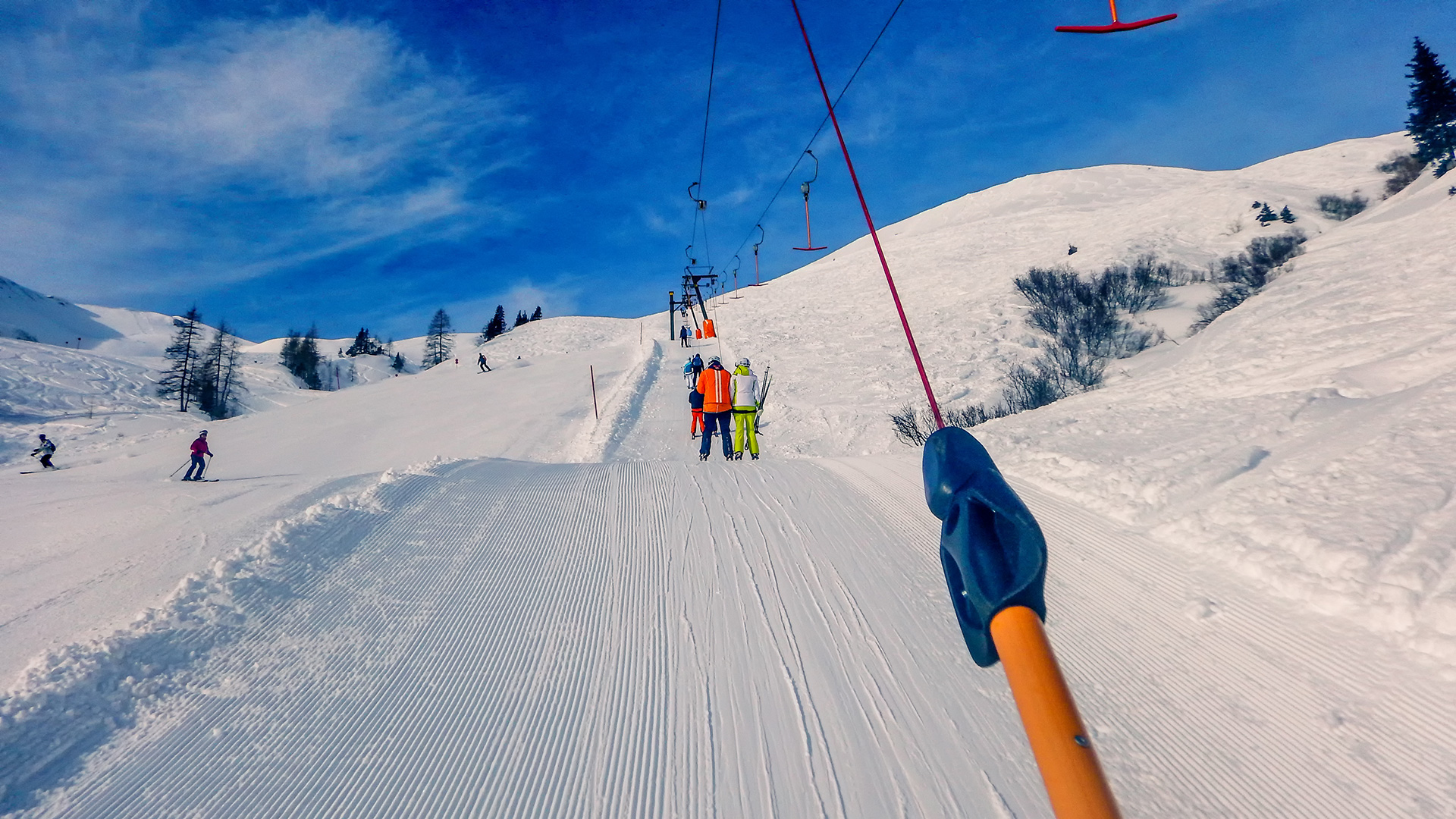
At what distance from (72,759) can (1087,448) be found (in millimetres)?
8245

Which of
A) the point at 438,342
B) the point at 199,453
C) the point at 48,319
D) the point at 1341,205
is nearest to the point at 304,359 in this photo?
the point at 438,342

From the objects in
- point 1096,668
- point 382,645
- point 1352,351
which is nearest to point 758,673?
point 1096,668

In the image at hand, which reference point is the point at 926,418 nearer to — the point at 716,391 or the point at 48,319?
the point at 716,391

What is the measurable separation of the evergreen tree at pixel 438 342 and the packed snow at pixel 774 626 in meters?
97.7

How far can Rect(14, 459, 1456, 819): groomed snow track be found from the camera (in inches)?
103

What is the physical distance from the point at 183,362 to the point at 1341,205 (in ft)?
301

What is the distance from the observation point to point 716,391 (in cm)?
1184

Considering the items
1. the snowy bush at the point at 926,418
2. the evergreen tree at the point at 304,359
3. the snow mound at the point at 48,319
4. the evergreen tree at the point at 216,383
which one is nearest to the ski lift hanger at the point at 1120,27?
the snowy bush at the point at 926,418

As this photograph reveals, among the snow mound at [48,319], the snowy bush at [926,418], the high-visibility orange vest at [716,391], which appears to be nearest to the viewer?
the high-visibility orange vest at [716,391]

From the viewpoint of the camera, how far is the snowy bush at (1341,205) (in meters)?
41.4

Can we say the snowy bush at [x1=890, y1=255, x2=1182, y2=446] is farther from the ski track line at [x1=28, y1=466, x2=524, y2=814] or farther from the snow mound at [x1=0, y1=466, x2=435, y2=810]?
the ski track line at [x1=28, y1=466, x2=524, y2=814]

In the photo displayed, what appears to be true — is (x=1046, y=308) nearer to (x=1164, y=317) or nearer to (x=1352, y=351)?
(x=1164, y=317)

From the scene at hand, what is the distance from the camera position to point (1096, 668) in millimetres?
3459

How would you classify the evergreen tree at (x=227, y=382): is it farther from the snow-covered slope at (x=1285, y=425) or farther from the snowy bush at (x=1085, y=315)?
the snowy bush at (x=1085, y=315)
